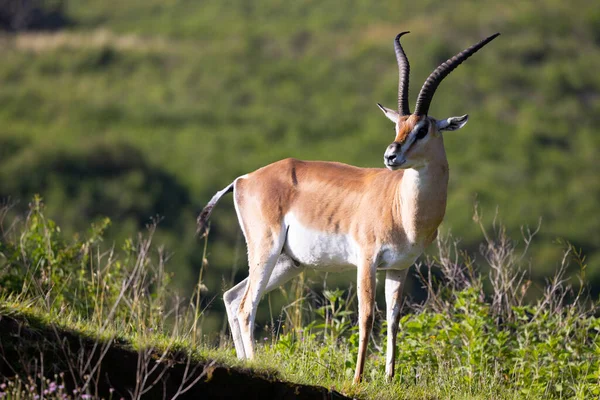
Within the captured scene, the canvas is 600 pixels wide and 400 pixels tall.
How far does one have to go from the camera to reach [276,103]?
5716cm

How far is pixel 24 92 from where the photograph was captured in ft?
186

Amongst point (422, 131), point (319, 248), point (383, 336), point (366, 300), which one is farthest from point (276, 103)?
point (366, 300)

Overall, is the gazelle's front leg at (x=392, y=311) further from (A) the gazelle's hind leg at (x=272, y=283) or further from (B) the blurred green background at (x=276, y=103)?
(B) the blurred green background at (x=276, y=103)

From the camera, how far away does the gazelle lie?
25.5 ft

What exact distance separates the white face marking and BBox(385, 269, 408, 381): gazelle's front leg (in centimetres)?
36

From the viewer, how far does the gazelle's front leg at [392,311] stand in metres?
8.02

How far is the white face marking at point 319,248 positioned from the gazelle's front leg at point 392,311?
36 cm

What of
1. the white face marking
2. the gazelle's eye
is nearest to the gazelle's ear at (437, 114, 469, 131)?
the gazelle's eye

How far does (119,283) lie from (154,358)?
127 inches

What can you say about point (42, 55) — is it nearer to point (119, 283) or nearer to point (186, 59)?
point (186, 59)

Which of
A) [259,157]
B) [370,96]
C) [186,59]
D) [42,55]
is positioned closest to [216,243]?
[259,157]

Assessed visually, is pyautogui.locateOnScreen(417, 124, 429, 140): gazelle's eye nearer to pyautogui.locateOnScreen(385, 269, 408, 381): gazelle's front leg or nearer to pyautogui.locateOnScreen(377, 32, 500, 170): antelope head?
pyautogui.locateOnScreen(377, 32, 500, 170): antelope head

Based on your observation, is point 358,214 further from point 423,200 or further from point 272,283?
point 272,283

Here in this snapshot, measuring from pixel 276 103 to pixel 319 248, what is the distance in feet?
162
